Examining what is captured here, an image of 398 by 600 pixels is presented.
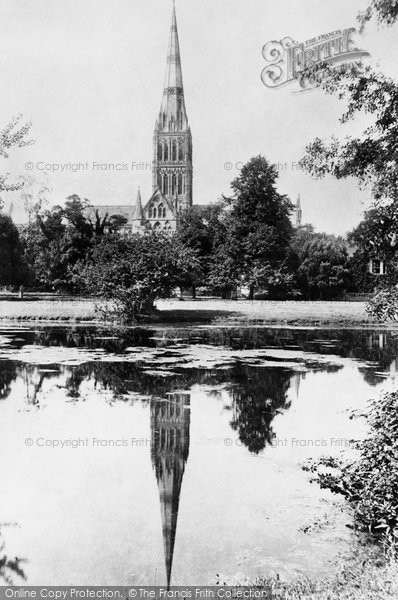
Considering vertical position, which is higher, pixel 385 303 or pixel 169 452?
pixel 385 303

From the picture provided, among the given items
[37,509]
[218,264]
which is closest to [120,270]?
[218,264]

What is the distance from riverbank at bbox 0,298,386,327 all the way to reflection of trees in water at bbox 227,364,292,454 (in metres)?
15.8

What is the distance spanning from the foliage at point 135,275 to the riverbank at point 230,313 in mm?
1594

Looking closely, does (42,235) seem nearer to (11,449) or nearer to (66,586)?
(11,449)

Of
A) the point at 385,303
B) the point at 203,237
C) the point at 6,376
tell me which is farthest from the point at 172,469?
the point at 203,237

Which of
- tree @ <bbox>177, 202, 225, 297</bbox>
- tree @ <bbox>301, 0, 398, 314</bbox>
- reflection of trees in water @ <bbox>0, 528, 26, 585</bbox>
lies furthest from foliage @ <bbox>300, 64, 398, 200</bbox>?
tree @ <bbox>177, 202, 225, 297</bbox>

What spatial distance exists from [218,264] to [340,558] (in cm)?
3967

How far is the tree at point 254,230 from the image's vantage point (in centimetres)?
4394

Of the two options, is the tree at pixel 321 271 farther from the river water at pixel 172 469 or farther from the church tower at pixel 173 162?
the church tower at pixel 173 162

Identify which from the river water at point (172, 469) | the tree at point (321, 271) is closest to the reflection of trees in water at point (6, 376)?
the river water at point (172, 469)

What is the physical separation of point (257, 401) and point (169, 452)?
3.60m

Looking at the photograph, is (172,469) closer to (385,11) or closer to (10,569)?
(10,569)

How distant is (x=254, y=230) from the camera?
45406 millimetres

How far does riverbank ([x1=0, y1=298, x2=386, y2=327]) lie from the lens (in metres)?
30.3
